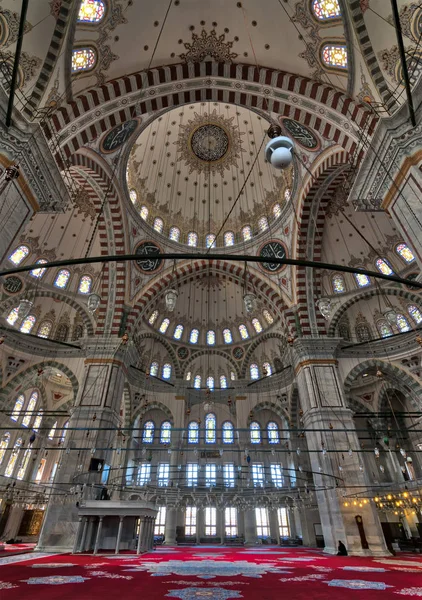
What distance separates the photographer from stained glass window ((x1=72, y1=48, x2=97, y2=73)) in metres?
8.45

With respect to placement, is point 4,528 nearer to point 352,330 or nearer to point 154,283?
point 154,283

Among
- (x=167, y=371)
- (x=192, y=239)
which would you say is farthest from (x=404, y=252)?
(x=167, y=371)

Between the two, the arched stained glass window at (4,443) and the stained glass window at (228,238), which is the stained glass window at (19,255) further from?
the stained glass window at (228,238)

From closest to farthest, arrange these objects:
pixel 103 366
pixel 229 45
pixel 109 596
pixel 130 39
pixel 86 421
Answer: pixel 109 596 → pixel 130 39 → pixel 229 45 → pixel 86 421 → pixel 103 366

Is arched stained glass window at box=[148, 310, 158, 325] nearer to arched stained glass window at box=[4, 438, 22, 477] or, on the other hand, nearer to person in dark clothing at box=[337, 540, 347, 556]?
arched stained glass window at box=[4, 438, 22, 477]

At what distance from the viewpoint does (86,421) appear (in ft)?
41.0

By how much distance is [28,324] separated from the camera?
17.3 meters

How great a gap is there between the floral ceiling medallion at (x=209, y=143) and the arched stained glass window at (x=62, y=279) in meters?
9.18

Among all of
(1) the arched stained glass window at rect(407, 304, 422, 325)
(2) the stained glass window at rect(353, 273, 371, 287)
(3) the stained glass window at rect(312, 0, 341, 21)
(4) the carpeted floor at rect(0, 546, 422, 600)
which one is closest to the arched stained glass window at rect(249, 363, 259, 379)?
(2) the stained glass window at rect(353, 273, 371, 287)

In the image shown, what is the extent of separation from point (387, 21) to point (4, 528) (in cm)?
2618

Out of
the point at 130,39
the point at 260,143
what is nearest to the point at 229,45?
the point at 130,39

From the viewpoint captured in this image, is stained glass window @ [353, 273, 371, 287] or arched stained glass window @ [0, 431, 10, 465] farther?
arched stained glass window @ [0, 431, 10, 465]

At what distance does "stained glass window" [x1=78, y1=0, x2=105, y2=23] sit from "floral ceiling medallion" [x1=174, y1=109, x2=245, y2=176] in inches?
371

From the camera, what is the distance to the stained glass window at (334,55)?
27.8 feet
